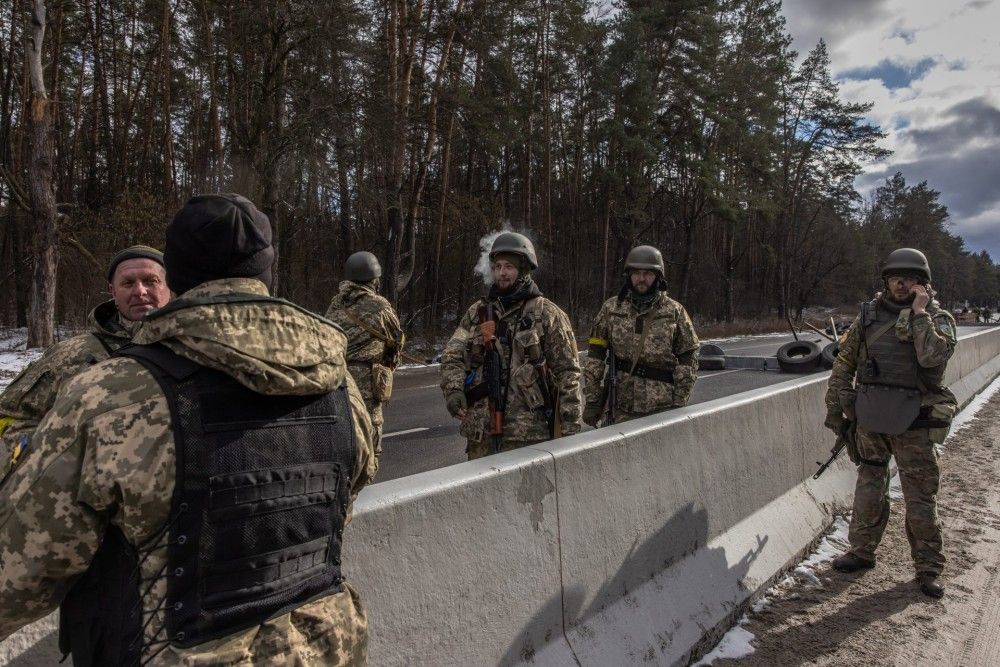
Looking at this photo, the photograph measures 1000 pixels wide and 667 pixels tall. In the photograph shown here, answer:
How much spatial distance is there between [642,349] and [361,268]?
2381 millimetres

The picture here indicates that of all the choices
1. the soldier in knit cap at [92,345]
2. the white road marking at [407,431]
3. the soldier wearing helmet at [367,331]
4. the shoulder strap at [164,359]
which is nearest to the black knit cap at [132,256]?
the soldier in knit cap at [92,345]

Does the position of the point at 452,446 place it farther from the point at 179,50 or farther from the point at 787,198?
the point at 787,198

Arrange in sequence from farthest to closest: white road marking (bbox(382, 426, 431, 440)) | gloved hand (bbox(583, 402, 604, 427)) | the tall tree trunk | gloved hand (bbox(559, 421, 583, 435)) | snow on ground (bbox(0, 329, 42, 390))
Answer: the tall tree trunk < snow on ground (bbox(0, 329, 42, 390)) < white road marking (bbox(382, 426, 431, 440)) < gloved hand (bbox(583, 402, 604, 427)) < gloved hand (bbox(559, 421, 583, 435))

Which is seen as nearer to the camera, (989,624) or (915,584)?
(989,624)

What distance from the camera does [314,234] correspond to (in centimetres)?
2786

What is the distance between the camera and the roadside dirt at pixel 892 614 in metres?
3.27

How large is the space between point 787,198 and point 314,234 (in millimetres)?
32024

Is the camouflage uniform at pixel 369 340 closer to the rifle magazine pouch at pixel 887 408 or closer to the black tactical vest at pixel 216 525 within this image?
the rifle magazine pouch at pixel 887 408

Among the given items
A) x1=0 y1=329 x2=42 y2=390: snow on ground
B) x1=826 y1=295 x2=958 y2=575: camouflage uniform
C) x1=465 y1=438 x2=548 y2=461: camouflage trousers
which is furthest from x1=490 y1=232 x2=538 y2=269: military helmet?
x1=0 y1=329 x2=42 y2=390: snow on ground

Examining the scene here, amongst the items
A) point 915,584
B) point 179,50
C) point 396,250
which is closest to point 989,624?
point 915,584

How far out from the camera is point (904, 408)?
4.36 m

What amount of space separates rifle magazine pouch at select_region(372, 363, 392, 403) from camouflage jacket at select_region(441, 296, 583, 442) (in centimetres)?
140

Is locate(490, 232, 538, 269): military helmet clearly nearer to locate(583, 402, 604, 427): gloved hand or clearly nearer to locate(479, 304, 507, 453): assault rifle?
locate(479, 304, 507, 453): assault rifle

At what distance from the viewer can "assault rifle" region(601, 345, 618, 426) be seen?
513cm
